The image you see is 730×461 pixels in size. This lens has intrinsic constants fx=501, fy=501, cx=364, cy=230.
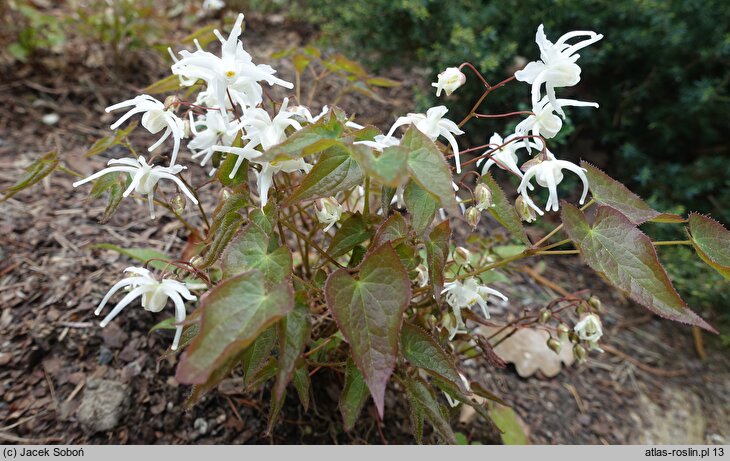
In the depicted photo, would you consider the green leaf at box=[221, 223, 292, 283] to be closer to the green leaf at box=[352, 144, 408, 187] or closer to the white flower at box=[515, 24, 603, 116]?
the green leaf at box=[352, 144, 408, 187]

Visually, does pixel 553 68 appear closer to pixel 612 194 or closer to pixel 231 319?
pixel 612 194

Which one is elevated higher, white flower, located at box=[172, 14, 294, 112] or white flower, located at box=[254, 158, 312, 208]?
white flower, located at box=[172, 14, 294, 112]

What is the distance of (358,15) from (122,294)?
5.22 feet

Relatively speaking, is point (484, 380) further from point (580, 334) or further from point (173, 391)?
point (173, 391)

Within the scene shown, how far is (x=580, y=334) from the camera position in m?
1.13

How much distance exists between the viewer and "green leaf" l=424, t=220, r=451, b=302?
868 mm

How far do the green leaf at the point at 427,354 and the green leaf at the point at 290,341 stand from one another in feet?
0.79

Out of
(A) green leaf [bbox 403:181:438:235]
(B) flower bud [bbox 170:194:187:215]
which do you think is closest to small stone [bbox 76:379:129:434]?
(B) flower bud [bbox 170:194:187:215]

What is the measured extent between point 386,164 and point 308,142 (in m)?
0.15

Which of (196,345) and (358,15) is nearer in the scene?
(196,345)

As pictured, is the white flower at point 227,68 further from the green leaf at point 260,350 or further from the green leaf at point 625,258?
the green leaf at point 625,258

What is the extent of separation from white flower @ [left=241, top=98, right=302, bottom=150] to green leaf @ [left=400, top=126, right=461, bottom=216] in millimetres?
209

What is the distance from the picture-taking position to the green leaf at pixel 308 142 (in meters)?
0.75
